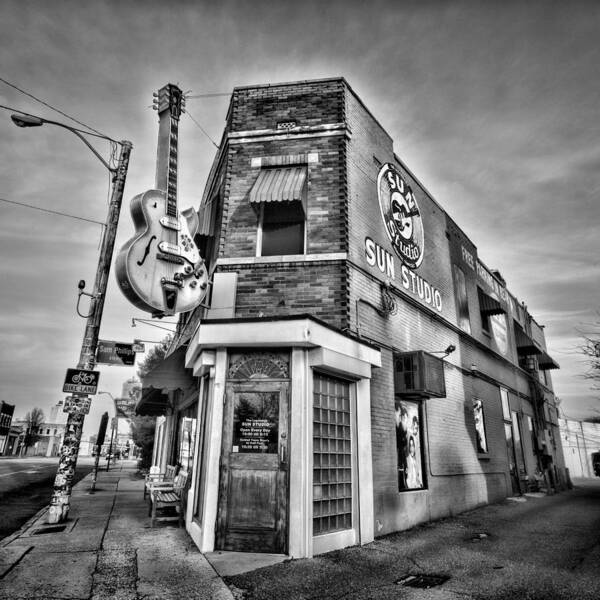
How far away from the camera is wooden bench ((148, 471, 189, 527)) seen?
7.86m

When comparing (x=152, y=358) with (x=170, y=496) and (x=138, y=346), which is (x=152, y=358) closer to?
(x=138, y=346)

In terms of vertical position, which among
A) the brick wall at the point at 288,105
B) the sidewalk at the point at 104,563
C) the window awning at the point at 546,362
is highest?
the brick wall at the point at 288,105

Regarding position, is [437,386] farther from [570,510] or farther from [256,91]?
[256,91]

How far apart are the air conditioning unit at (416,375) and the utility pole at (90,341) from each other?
6401 millimetres

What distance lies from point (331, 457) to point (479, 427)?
8218 millimetres

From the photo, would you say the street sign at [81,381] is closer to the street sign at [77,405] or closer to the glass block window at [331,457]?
the street sign at [77,405]

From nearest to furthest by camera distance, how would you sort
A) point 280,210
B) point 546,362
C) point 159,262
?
point 159,262 → point 280,210 → point 546,362

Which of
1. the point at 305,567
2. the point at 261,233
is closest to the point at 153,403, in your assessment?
the point at 261,233

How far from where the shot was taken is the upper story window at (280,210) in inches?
336

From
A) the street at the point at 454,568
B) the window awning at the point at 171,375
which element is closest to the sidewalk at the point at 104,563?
the street at the point at 454,568

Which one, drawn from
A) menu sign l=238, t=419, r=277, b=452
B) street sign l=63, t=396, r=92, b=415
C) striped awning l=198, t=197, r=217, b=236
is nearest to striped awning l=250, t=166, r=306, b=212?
striped awning l=198, t=197, r=217, b=236

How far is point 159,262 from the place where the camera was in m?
Answer: 6.63

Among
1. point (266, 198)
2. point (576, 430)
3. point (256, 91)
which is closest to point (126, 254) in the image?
point (266, 198)

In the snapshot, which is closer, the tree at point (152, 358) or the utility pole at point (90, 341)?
the utility pole at point (90, 341)
